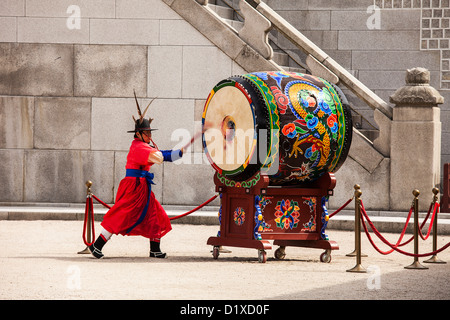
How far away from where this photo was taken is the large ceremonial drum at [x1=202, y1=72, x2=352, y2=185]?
11086mm

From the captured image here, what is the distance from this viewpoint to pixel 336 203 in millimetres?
16906

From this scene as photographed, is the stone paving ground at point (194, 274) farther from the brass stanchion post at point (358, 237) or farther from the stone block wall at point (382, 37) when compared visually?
the stone block wall at point (382, 37)

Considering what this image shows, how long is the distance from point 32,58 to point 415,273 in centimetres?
938

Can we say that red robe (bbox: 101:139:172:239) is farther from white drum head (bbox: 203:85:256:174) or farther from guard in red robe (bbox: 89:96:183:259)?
white drum head (bbox: 203:85:256:174)

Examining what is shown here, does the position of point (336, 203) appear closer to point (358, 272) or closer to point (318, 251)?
point (318, 251)

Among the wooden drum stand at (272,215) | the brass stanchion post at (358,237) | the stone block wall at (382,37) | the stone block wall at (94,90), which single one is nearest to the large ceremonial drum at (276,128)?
the wooden drum stand at (272,215)

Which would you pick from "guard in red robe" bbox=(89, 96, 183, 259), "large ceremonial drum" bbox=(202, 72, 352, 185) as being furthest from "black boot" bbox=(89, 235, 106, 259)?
"large ceremonial drum" bbox=(202, 72, 352, 185)

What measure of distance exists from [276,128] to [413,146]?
5.89 metres

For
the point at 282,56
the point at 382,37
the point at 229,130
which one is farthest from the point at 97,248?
the point at 382,37

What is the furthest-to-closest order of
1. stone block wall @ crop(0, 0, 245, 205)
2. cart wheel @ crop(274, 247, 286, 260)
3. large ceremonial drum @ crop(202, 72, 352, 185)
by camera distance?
stone block wall @ crop(0, 0, 245, 205) → cart wheel @ crop(274, 247, 286, 260) → large ceremonial drum @ crop(202, 72, 352, 185)

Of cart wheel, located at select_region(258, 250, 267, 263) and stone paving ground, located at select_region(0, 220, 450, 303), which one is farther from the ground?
cart wheel, located at select_region(258, 250, 267, 263)

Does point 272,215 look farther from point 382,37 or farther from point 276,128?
Answer: point 382,37

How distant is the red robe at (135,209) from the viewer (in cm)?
1154

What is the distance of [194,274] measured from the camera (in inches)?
393
